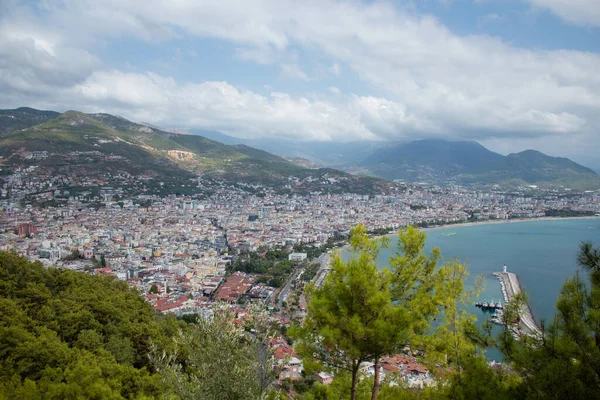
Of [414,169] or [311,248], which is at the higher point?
[414,169]

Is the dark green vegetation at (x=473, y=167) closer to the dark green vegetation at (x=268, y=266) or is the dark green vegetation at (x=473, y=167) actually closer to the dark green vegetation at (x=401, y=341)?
the dark green vegetation at (x=268, y=266)

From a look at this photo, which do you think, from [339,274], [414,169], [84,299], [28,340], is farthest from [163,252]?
[414,169]

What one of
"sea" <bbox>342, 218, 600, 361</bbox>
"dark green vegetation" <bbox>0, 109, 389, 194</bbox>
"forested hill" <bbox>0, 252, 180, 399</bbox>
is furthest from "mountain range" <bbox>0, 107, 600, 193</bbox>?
"forested hill" <bbox>0, 252, 180, 399</bbox>

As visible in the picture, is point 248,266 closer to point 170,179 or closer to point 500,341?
point 500,341

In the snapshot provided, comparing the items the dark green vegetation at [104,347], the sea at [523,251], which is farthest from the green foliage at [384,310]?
the sea at [523,251]

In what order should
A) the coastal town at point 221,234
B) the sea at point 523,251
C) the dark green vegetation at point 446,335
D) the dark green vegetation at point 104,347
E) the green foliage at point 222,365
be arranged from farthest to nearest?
the sea at point 523,251, the coastal town at point 221,234, the dark green vegetation at point 104,347, the green foliage at point 222,365, the dark green vegetation at point 446,335

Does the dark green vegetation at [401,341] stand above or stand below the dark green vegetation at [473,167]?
below
